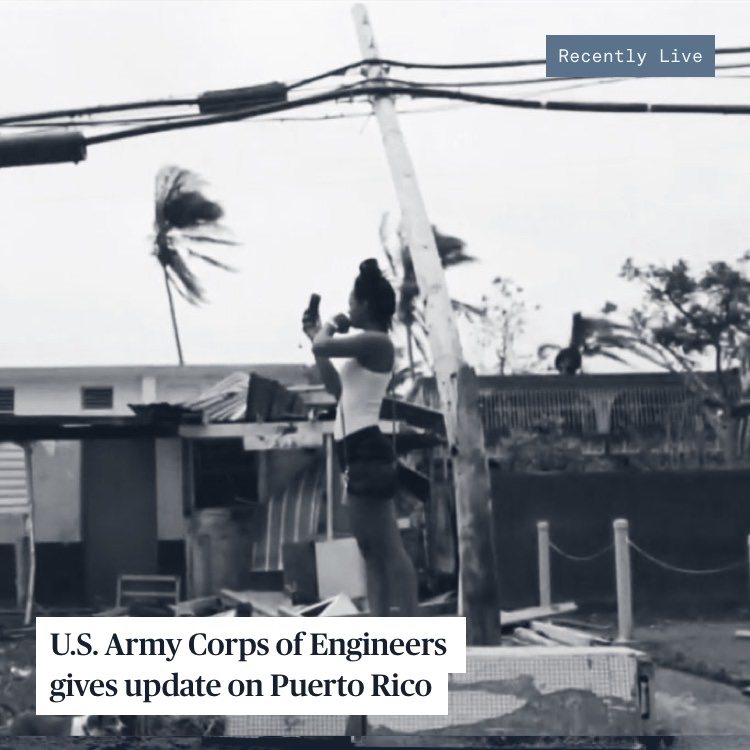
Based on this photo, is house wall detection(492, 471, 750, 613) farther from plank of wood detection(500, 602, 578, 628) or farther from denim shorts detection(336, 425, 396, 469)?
denim shorts detection(336, 425, 396, 469)

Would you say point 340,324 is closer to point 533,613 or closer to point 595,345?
point 595,345

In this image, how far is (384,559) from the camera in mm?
2922

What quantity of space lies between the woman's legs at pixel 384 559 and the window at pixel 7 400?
3.25ft

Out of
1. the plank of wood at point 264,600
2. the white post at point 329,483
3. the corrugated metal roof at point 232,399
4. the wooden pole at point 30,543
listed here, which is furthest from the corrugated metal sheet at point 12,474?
the white post at point 329,483

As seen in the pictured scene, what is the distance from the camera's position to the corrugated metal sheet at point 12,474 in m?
2.91

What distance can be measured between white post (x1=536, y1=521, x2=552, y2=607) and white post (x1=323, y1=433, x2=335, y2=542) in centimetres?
59

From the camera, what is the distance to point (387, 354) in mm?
2922

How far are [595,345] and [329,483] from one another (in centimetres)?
85

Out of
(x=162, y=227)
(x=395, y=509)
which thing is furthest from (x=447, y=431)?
(x=162, y=227)

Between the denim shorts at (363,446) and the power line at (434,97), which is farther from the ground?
the power line at (434,97)

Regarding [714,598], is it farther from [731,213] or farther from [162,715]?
[162,715]

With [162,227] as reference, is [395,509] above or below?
below

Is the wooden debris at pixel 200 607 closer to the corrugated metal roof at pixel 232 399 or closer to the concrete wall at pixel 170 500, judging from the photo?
the concrete wall at pixel 170 500

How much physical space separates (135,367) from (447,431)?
897 millimetres
